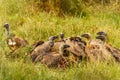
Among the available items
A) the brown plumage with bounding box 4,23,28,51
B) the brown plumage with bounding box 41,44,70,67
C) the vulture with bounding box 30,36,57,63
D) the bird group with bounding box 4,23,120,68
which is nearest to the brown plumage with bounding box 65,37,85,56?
the bird group with bounding box 4,23,120,68

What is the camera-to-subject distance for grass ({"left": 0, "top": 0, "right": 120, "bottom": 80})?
627cm

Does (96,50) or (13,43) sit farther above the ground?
(13,43)

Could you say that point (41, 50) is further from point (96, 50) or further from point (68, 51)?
point (96, 50)

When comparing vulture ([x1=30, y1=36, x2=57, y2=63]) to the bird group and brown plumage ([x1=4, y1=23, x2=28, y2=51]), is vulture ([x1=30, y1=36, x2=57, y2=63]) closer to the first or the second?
the bird group

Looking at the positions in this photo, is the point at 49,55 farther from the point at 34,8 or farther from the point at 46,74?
the point at 34,8

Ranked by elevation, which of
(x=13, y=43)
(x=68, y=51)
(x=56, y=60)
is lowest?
(x=56, y=60)

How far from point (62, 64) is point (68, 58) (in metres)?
0.13

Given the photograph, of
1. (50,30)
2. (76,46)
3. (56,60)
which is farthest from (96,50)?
(50,30)

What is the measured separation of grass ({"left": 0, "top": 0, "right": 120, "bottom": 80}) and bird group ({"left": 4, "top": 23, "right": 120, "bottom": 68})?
0.18 meters

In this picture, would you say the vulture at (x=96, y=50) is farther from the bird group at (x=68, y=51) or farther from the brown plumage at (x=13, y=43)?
the brown plumage at (x=13, y=43)

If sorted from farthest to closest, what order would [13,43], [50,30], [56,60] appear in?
[50,30]
[13,43]
[56,60]

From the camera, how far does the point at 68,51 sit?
716 cm

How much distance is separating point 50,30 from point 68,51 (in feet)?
7.88

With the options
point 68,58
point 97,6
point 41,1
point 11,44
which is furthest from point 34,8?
point 68,58
